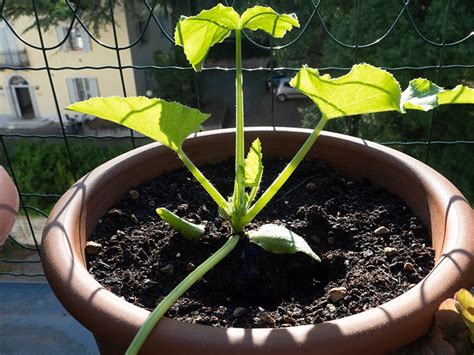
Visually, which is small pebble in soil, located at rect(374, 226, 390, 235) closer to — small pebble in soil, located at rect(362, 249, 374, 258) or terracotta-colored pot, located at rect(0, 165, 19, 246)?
small pebble in soil, located at rect(362, 249, 374, 258)

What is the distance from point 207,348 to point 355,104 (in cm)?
28

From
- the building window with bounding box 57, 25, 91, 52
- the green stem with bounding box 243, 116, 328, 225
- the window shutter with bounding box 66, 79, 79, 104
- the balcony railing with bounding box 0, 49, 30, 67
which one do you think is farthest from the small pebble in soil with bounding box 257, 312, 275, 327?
the balcony railing with bounding box 0, 49, 30, 67

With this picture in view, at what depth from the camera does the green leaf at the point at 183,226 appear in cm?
65

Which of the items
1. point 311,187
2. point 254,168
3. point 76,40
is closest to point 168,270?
point 254,168

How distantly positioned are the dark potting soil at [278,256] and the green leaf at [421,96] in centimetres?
20

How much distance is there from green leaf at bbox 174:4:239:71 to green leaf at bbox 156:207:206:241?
191mm

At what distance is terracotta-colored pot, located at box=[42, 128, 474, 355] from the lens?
0.47 meters

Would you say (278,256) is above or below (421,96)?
below

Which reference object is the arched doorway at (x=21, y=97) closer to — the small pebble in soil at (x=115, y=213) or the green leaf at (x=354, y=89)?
the small pebble in soil at (x=115, y=213)

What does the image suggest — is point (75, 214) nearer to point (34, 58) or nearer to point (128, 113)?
point (128, 113)

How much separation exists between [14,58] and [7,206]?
9.89m

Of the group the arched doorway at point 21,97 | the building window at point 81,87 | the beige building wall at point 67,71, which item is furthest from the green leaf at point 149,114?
the arched doorway at point 21,97

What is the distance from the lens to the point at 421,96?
0.55 m

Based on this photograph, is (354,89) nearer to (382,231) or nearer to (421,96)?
(421,96)
